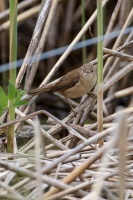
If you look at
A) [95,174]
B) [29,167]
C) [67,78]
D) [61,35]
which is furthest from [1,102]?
[61,35]

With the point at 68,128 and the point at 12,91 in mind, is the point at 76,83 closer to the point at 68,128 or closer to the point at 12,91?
the point at 68,128

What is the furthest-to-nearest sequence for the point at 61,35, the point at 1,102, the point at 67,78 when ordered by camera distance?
the point at 61,35, the point at 67,78, the point at 1,102

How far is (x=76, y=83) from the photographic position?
10.6ft

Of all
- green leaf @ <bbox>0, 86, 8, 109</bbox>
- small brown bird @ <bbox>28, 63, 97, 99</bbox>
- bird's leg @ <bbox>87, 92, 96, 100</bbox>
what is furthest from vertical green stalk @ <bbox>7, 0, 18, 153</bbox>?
bird's leg @ <bbox>87, 92, 96, 100</bbox>

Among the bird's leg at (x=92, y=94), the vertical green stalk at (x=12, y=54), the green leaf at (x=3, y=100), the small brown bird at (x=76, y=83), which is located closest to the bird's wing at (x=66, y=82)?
the small brown bird at (x=76, y=83)

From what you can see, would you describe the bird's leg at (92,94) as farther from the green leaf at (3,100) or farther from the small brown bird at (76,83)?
the green leaf at (3,100)

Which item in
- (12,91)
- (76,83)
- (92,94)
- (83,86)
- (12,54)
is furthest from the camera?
(76,83)

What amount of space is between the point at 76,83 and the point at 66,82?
9 centimetres

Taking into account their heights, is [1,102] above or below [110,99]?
below

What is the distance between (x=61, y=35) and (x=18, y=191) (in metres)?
3.00

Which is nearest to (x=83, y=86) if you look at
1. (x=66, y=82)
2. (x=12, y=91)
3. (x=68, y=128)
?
(x=66, y=82)

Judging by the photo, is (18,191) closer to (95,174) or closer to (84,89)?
(95,174)

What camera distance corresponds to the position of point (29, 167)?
204cm

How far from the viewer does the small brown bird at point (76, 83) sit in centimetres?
303
